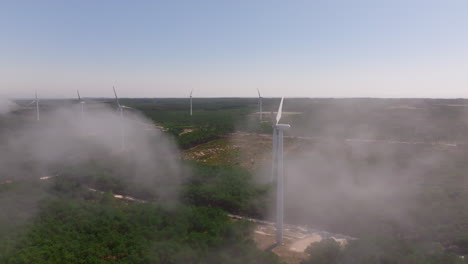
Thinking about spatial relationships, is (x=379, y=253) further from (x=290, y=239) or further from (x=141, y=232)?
(x=141, y=232)

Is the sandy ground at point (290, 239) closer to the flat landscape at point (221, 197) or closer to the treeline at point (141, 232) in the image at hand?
the flat landscape at point (221, 197)

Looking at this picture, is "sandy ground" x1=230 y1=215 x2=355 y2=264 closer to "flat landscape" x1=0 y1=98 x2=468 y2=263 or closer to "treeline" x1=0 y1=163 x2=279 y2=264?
"flat landscape" x1=0 y1=98 x2=468 y2=263

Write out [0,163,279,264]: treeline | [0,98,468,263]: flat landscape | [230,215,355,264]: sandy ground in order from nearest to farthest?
[0,163,279,264]: treeline < [0,98,468,263]: flat landscape < [230,215,355,264]: sandy ground

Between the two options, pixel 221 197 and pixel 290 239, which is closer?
pixel 290 239

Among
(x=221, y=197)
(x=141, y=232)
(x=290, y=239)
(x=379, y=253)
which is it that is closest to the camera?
(x=379, y=253)

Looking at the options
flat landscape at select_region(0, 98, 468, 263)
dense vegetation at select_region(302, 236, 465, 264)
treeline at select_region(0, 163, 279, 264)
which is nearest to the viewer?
dense vegetation at select_region(302, 236, 465, 264)

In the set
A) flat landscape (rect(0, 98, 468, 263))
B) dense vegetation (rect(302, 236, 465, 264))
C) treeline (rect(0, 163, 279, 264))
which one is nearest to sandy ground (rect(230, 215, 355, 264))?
flat landscape (rect(0, 98, 468, 263))

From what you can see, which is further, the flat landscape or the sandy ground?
the sandy ground

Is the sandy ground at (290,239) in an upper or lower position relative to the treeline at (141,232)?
lower

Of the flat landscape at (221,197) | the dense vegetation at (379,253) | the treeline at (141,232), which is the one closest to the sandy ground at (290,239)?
the flat landscape at (221,197)

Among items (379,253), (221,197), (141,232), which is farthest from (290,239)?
(141,232)

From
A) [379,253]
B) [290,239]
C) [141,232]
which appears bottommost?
[290,239]
